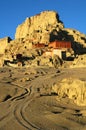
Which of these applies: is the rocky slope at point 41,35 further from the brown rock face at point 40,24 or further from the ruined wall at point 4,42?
the ruined wall at point 4,42

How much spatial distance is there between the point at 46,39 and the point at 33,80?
4911cm

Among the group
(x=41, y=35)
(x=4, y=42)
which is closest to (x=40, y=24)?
(x=4, y=42)

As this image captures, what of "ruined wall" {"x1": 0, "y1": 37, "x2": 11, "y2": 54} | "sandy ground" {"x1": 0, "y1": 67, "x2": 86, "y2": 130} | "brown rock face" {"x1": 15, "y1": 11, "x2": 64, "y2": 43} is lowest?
"sandy ground" {"x1": 0, "y1": 67, "x2": 86, "y2": 130}

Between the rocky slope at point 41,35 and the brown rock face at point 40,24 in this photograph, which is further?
the brown rock face at point 40,24

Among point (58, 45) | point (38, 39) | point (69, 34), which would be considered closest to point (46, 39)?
point (38, 39)

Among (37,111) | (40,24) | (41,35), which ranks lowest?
(37,111)

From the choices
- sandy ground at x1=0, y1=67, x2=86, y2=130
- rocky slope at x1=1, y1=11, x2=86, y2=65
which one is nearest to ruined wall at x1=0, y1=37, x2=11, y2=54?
rocky slope at x1=1, y1=11, x2=86, y2=65

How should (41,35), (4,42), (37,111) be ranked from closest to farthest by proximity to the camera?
(37,111)
(41,35)
(4,42)

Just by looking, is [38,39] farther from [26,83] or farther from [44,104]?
[44,104]

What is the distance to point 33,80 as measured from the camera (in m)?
39.2

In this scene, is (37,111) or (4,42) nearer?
(37,111)

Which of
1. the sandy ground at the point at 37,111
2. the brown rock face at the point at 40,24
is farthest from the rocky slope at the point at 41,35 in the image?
the sandy ground at the point at 37,111

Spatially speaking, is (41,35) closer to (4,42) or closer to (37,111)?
(4,42)

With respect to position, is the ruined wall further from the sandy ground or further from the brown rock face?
the sandy ground
